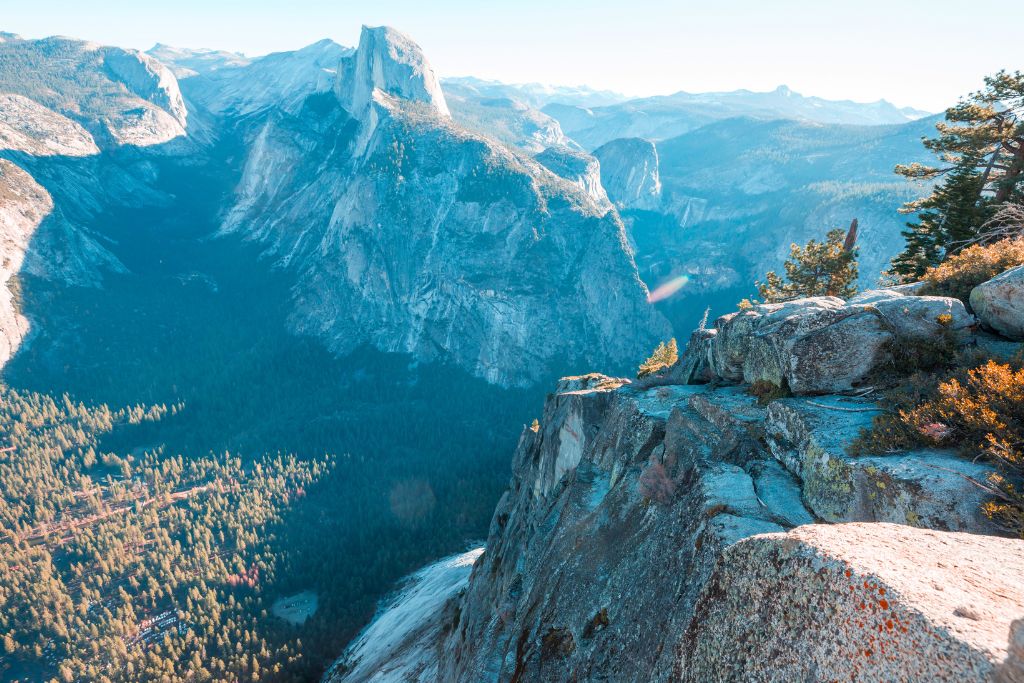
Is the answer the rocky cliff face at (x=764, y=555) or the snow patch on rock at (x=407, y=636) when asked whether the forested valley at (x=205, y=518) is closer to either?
the snow patch on rock at (x=407, y=636)

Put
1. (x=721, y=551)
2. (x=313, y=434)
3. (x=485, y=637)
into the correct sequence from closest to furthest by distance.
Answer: (x=721, y=551), (x=485, y=637), (x=313, y=434)

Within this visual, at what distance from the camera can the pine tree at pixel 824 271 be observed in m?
41.6

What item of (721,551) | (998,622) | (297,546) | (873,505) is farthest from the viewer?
(297,546)

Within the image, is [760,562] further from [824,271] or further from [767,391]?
[824,271]

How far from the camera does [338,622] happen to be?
299 ft

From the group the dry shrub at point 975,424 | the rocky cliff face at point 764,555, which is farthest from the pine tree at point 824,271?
the dry shrub at point 975,424

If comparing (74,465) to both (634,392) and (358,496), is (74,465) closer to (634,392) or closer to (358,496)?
(358,496)

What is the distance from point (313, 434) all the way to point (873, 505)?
19335 cm

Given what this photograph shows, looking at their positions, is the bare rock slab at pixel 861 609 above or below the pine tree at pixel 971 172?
below

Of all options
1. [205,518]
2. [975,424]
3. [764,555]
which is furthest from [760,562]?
[205,518]

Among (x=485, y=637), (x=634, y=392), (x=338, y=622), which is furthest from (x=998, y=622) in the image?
(x=338, y=622)

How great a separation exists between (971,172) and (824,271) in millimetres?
11539

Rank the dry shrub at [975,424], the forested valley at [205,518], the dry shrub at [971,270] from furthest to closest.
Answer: the forested valley at [205,518]
the dry shrub at [971,270]
the dry shrub at [975,424]

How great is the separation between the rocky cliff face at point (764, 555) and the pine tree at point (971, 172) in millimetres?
21693
